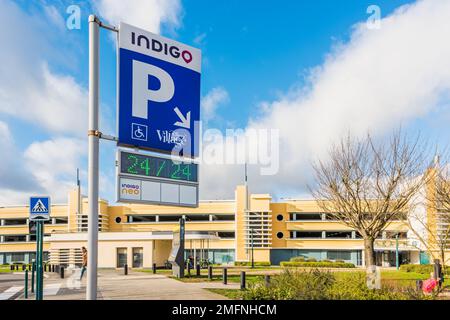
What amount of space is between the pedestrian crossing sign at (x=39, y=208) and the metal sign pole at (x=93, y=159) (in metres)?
6.47

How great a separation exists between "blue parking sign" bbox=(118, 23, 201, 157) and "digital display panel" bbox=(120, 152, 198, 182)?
269 mm

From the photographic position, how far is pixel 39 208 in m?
13.5

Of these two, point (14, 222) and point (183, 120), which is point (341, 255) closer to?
point (14, 222)

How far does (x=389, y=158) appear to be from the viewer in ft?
88.1

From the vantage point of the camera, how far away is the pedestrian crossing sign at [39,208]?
13438 millimetres

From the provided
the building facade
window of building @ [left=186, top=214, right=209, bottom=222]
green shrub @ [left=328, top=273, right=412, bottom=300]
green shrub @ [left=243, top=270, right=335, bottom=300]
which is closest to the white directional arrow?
green shrub @ [left=243, top=270, right=335, bottom=300]

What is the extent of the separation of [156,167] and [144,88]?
1522 millimetres

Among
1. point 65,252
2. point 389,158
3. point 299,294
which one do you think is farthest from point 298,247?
point 299,294

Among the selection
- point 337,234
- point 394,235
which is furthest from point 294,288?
point 337,234

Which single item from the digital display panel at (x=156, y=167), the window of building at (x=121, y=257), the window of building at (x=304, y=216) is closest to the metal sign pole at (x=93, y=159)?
the digital display panel at (x=156, y=167)

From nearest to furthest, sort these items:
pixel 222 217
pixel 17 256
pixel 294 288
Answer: pixel 294 288 → pixel 222 217 → pixel 17 256
